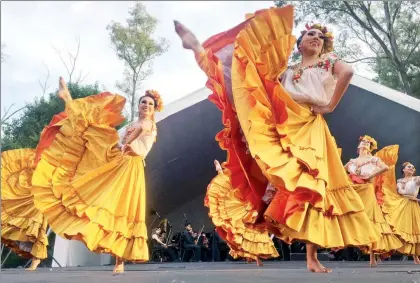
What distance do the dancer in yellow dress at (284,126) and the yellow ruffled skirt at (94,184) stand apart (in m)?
1.53

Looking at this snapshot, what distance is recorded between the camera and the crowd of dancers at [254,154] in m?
2.98

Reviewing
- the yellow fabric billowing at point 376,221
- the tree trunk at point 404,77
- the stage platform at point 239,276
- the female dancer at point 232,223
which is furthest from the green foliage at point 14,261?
the tree trunk at point 404,77

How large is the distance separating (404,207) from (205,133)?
4.79 m

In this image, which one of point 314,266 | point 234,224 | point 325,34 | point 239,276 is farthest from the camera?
point 234,224

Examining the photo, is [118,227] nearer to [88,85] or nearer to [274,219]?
[274,219]

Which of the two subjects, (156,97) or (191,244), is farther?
(191,244)

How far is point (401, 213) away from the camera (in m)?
7.64

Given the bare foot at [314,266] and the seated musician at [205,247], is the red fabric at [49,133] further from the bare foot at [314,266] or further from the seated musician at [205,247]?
the seated musician at [205,247]

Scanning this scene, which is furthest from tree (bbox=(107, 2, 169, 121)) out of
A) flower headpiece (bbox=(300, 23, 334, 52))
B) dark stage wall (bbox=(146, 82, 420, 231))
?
flower headpiece (bbox=(300, 23, 334, 52))

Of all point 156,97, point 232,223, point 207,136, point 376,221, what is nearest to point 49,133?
point 156,97

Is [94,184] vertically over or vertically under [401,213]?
over

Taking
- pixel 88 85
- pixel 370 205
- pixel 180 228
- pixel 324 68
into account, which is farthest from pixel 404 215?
pixel 88 85

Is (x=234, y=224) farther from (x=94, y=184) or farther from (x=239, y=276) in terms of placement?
(x=239, y=276)

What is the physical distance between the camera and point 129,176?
488cm
